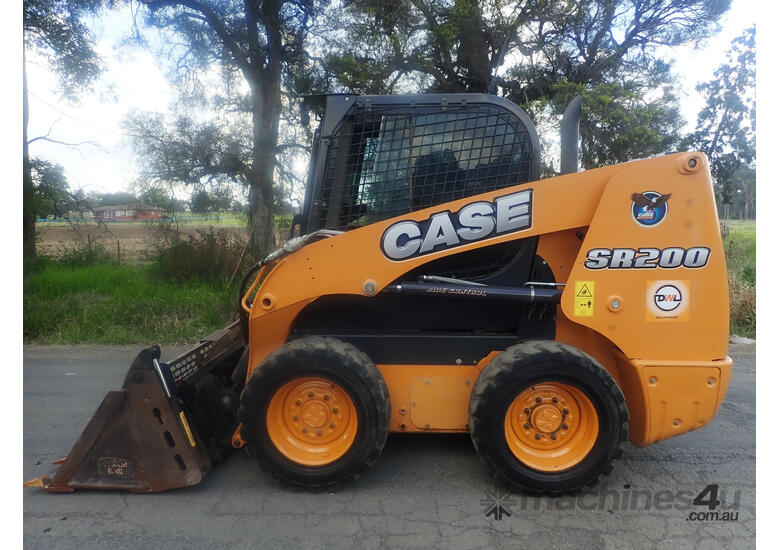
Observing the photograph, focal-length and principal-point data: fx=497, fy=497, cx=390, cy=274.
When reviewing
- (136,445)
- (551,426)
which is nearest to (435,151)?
(551,426)

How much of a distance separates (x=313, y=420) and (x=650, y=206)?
2.48 metres

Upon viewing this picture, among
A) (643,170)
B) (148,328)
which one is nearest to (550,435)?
(643,170)

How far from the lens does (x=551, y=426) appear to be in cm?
312

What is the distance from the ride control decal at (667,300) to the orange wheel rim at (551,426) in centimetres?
70

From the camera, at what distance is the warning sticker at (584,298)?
10.0 ft

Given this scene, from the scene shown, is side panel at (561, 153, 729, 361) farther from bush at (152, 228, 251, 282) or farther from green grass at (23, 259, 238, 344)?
bush at (152, 228, 251, 282)

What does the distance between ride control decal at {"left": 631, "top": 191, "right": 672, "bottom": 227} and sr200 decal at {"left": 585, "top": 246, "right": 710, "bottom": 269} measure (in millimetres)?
181

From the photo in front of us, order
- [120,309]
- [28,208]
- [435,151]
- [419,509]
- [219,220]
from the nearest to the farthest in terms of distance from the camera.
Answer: [419,509]
[435,151]
[120,309]
[28,208]
[219,220]

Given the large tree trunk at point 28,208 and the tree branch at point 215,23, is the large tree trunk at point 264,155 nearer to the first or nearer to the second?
the tree branch at point 215,23

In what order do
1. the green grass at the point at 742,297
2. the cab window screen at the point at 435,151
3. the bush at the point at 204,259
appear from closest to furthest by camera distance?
the cab window screen at the point at 435,151
the green grass at the point at 742,297
the bush at the point at 204,259

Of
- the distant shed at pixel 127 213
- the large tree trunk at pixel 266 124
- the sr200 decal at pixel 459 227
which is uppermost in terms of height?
the large tree trunk at pixel 266 124

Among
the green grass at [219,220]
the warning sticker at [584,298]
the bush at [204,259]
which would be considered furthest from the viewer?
the green grass at [219,220]

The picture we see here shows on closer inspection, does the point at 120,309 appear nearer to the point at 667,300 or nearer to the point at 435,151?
the point at 435,151

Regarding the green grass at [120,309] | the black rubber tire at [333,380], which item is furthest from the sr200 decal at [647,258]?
the green grass at [120,309]
